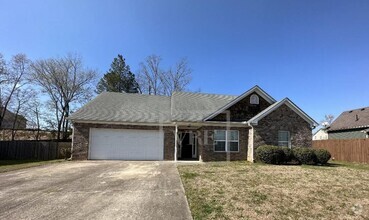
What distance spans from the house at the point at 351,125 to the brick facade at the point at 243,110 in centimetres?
1245

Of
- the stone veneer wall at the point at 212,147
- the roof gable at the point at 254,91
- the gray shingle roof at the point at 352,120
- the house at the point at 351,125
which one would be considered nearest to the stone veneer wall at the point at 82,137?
the stone veneer wall at the point at 212,147

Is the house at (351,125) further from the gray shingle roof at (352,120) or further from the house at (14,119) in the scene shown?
the house at (14,119)

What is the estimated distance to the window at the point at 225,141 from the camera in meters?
17.7

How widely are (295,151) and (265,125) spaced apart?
2.41 metres

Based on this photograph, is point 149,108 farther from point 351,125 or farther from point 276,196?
point 351,125

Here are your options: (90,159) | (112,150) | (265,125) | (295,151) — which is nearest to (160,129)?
(112,150)

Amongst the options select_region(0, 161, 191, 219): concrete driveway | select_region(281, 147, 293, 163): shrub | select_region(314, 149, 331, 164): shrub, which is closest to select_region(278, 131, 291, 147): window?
select_region(281, 147, 293, 163): shrub

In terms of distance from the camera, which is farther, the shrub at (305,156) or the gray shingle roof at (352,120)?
the gray shingle roof at (352,120)

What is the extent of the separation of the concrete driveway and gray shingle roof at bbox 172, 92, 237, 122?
788cm

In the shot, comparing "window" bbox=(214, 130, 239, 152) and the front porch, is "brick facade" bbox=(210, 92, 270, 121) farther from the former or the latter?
the front porch

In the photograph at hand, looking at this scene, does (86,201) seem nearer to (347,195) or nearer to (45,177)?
(45,177)

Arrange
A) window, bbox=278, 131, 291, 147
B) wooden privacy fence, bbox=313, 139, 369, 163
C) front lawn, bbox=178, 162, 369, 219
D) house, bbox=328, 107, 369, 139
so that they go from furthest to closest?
house, bbox=328, 107, 369, 139 → wooden privacy fence, bbox=313, 139, 369, 163 → window, bbox=278, 131, 291, 147 → front lawn, bbox=178, 162, 369, 219

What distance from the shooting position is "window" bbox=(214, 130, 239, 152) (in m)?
17.7

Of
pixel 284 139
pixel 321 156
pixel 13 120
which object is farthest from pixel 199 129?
pixel 13 120
